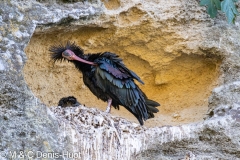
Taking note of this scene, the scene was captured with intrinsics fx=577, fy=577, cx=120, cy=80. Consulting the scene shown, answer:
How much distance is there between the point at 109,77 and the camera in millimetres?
4938

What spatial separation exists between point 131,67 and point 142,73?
0.13 m

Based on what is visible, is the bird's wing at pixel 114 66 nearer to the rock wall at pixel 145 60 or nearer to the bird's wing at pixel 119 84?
the bird's wing at pixel 119 84

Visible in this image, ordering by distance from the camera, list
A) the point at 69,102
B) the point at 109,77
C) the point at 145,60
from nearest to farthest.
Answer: the point at 109,77 < the point at 69,102 < the point at 145,60

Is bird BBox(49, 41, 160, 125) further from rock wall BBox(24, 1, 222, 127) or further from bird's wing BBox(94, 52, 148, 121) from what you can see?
rock wall BBox(24, 1, 222, 127)

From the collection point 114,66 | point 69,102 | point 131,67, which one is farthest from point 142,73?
point 69,102

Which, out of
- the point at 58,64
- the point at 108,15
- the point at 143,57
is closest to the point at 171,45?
the point at 143,57

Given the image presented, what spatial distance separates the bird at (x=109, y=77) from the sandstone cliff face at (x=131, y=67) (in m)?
0.27

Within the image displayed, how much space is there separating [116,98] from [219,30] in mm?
1212

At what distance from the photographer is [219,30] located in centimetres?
540

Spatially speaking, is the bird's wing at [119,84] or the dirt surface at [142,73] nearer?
the bird's wing at [119,84]

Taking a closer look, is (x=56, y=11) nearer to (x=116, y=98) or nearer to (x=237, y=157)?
(x=116, y=98)

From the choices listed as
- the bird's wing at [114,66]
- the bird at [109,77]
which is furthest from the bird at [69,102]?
the bird's wing at [114,66]

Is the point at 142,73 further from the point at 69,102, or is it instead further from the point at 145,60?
the point at 69,102

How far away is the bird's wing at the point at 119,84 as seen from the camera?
4.94 metres
